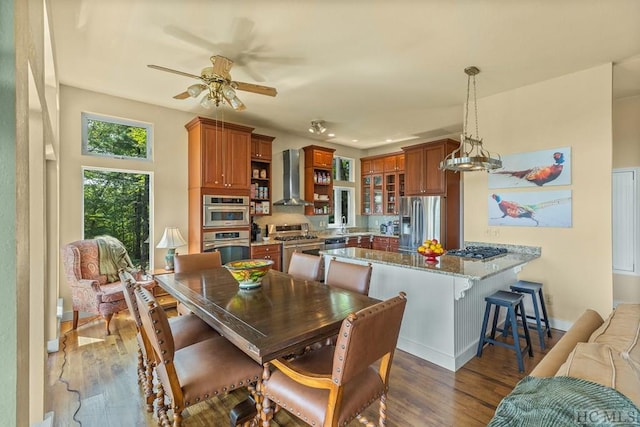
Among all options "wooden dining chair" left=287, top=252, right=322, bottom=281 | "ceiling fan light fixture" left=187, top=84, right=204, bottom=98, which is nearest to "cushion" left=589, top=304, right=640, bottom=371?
"wooden dining chair" left=287, top=252, right=322, bottom=281

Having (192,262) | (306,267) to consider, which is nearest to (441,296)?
(306,267)

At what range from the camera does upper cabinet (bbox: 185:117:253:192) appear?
4.32m

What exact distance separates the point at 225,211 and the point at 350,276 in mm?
2839

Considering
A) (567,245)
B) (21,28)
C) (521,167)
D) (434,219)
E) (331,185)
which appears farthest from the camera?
(331,185)

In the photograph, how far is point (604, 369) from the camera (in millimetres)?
963

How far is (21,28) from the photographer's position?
0.80 metres

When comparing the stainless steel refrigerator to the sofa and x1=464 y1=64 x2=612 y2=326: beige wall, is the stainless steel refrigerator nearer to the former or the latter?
x1=464 y1=64 x2=612 y2=326: beige wall

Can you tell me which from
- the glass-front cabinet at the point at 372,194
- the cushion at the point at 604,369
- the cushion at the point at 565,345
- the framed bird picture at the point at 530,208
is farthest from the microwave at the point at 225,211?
the cushion at the point at 604,369

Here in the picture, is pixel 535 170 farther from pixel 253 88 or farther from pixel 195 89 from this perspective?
pixel 195 89

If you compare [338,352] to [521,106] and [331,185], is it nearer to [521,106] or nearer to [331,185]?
[521,106]

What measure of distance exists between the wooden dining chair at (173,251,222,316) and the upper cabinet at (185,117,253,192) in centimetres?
157

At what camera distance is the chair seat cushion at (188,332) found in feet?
6.86

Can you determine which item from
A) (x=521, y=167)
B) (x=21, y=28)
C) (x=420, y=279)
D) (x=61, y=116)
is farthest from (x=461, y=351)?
(x=61, y=116)

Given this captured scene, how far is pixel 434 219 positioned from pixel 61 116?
5.71m
